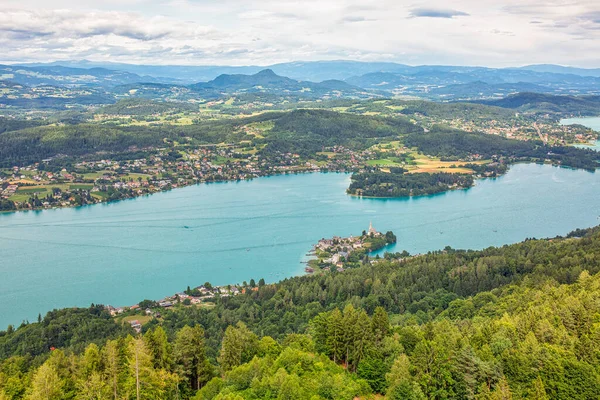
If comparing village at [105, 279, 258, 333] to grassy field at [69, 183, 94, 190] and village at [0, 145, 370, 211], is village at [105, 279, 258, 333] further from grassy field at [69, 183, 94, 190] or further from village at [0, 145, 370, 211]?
grassy field at [69, 183, 94, 190]

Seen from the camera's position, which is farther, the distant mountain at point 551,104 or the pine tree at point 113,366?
the distant mountain at point 551,104

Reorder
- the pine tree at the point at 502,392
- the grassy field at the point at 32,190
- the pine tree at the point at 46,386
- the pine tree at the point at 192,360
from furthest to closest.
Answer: the grassy field at the point at 32,190, the pine tree at the point at 192,360, the pine tree at the point at 46,386, the pine tree at the point at 502,392

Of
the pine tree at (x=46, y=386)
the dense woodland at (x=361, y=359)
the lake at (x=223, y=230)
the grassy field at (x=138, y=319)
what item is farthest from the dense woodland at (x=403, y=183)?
the pine tree at (x=46, y=386)

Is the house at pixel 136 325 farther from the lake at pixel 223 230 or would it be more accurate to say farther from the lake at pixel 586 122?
the lake at pixel 586 122

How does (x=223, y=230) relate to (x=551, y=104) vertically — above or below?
below

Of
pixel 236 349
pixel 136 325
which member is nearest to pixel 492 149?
pixel 136 325

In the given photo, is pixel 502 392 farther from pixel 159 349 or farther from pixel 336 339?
pixel 159 349

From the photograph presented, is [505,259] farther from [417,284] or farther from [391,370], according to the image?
[391,370]
